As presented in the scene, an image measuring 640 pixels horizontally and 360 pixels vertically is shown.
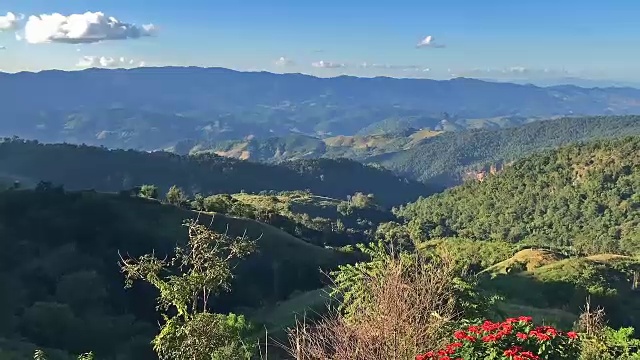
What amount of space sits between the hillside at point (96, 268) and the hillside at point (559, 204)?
63335mm

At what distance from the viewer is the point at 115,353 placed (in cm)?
4291

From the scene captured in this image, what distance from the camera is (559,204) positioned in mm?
139375

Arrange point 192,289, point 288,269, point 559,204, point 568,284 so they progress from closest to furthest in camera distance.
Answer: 1. point 192,289
2. point 568,284
3. point 288,269
4. point 559,204

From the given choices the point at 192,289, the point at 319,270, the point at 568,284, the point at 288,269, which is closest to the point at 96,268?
the point at 288,269

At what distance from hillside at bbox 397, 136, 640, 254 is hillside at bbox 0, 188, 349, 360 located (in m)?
63.3

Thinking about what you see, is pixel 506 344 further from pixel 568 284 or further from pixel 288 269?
pixel 288 269

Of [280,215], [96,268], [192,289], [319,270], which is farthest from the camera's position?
[280,215]

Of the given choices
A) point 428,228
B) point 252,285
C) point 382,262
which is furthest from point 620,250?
point 382,262

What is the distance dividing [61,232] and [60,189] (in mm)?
14193

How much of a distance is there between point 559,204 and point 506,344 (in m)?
139

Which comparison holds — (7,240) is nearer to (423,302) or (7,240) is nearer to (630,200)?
(423,302)

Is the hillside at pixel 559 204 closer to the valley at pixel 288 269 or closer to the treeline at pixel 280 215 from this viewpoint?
the valley at pixel 288 269

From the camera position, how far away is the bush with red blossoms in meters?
11.1

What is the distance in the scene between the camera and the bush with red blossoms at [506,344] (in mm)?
11086
